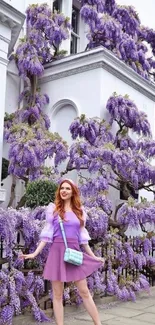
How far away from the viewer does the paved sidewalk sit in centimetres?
596

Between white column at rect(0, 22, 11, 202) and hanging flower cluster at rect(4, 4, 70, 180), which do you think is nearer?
white column at rect(0, 22, 11, 202)

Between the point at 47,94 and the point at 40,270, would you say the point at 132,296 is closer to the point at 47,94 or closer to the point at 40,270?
the point at 40,270

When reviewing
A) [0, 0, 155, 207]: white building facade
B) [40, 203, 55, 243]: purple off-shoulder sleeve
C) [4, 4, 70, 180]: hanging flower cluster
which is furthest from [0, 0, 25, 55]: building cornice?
[40, 203, 55, 243]: purple off-shoulder sleeve

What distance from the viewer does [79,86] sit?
12438 mm

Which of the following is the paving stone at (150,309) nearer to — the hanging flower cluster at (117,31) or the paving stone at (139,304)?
the paving stone at (139,304)

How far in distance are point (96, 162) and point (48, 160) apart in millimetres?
2451

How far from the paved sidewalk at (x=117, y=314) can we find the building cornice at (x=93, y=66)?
6821mm

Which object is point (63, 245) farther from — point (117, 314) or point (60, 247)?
point (117, 314)

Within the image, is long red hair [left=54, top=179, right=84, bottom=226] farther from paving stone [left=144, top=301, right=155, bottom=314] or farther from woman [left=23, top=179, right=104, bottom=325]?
paving stone [left=144, top=301, right=155, bottom=314]

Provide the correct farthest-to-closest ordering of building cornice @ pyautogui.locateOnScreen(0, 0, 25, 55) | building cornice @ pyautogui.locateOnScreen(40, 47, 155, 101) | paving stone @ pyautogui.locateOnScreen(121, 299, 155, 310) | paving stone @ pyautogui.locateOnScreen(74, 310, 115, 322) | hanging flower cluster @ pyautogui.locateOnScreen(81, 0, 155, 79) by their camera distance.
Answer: hanging flower cluster @ pyautogui.locateOnScreen(81, 0, 155, 79), building cornice @ pyautogui.locateOnScreen(40, 47, 155, 101), building cornice @ pyautogui.locateOnScreen(0, 0, 25, 55), paving stone @ pyautogui.locateOnScreen(121, 299, 155, 310), paving stone @ pyautogui.locateOnScreen(74, 310, 115, 322)

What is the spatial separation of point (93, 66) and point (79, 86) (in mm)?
717

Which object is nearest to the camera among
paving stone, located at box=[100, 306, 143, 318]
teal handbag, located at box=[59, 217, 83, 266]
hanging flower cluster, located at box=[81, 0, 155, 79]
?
teal handbag, located at box=[59, 217, 83, 266]

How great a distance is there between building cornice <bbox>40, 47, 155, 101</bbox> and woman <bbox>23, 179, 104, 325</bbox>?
7868 millimetres

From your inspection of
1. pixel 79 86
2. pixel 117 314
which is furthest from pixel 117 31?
pixel 117 314
